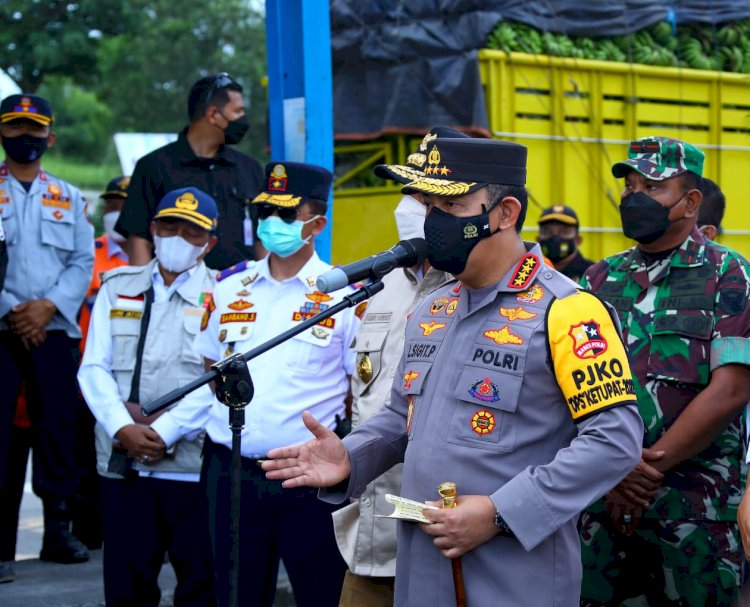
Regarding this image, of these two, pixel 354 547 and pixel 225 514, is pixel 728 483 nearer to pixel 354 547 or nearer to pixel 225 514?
pixel 354 547

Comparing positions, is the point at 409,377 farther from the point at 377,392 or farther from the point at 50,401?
the point at 50,401

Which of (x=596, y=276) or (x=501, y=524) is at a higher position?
(x=596, y=276)

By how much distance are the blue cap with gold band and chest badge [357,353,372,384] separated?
1.29m

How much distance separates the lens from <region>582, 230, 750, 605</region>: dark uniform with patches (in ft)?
12.9

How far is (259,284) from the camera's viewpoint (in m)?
4.61

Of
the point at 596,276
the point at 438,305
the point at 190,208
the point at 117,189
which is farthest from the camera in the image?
the point at 117,189

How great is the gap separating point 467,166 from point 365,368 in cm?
135

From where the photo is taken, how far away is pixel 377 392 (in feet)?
13.6

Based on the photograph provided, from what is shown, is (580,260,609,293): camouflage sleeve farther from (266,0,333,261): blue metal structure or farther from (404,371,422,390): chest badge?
(266,0,333,261): blue metal structure

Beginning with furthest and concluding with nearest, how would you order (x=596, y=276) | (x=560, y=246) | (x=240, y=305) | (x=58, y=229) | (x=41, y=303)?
1. (x=560, y=246)
2. (x=58, y=229)
3. (x=41, y=303)
4. (x=240, y=305)
5. (x=596, y=276)

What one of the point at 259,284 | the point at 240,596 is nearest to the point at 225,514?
the point at 240,596

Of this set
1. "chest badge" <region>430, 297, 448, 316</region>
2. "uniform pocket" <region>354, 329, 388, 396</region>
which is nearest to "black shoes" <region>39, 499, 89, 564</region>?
"uniform pocket" <region>354, 329, 388, 396</region>

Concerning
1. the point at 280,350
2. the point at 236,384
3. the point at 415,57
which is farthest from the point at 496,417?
the point at 415,57

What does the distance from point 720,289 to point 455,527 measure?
1.70 m
